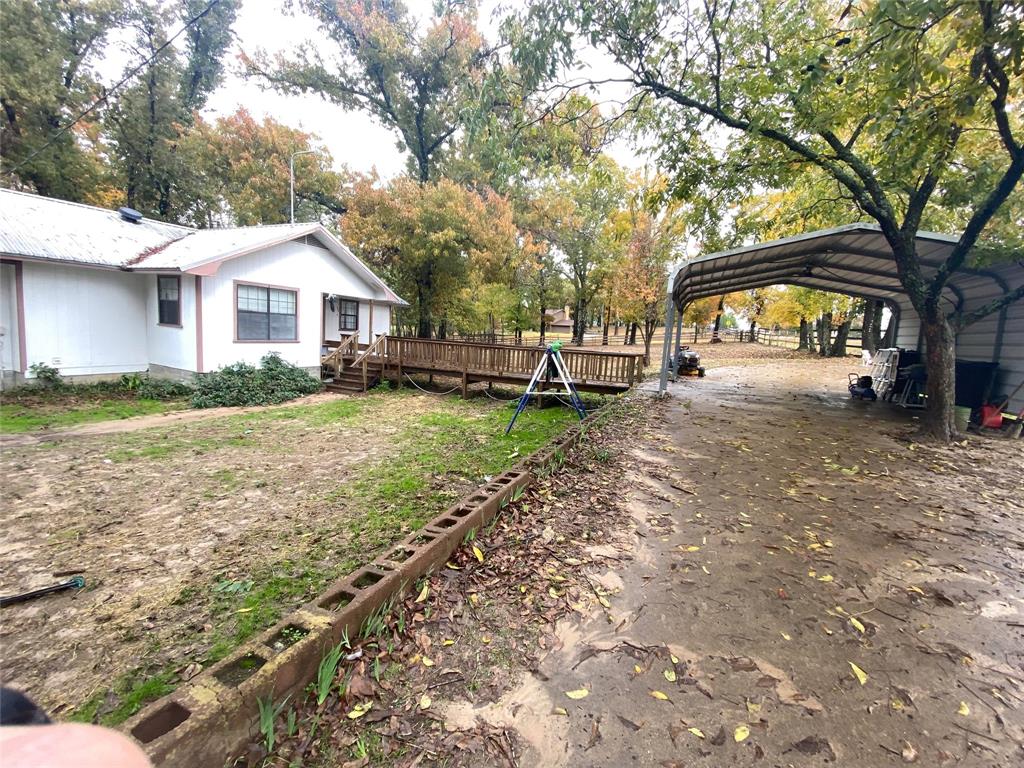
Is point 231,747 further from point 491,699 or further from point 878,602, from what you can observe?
point 878,602

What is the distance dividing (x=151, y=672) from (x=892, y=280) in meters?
15.3

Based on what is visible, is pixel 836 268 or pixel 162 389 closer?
pixel 836 268

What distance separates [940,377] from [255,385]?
14.3 m

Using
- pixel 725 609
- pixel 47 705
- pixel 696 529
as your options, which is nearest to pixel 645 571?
pixel 725 609

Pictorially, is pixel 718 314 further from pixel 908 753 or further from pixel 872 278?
pixel 908 753

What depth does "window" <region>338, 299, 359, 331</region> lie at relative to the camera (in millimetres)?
16125

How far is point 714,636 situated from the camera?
2.54 m

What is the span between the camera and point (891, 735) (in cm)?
192

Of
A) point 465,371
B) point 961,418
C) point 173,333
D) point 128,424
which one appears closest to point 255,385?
point 173,333

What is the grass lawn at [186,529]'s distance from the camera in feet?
8.59

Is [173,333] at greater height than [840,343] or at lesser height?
lesser

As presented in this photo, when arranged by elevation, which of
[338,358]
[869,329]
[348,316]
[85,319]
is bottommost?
[338,358]

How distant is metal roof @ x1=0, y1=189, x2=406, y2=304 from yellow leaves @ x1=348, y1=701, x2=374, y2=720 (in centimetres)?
1152

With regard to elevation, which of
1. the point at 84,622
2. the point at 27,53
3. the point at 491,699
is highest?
the point at 27,53
